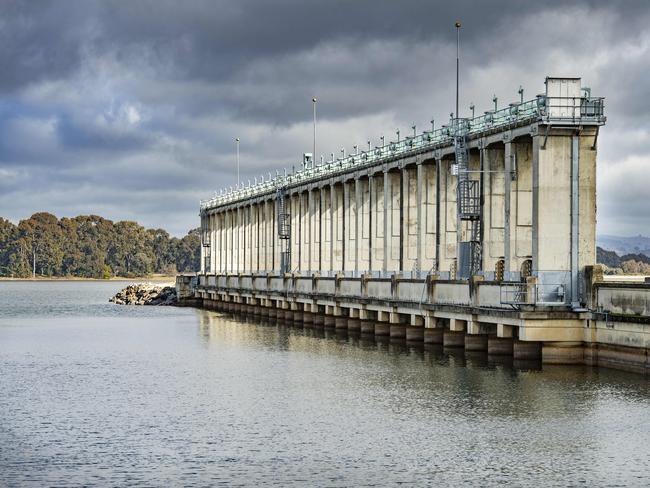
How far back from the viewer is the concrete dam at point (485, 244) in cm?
5062

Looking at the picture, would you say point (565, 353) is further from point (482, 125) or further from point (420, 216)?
point (420, 216)

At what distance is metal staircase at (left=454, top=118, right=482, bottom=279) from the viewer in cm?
6228

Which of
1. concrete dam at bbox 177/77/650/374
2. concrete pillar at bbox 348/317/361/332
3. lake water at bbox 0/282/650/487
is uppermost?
concrete dam at bbox 177/77/650/374

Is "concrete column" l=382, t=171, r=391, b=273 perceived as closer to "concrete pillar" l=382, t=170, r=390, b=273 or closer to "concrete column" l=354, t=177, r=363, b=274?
"concrete pillar" l=382, t=170, r=390, b=273

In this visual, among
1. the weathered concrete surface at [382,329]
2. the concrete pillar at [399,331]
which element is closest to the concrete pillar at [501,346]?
the concrete pillar at [399,331]

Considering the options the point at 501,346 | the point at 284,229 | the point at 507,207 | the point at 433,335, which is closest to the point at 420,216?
the point at 433,335

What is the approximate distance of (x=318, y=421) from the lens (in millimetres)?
38969

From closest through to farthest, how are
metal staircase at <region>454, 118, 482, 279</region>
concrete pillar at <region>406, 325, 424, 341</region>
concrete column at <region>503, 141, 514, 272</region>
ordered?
1. concrete column at <region>503, 141, 514, 272</region>
2. metal staircase at <region>454, 118, 482, 279</region>
3. concrete pillar at <region>406, 325, 424, 341</region>

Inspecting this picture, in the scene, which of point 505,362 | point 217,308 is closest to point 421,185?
point 505,362

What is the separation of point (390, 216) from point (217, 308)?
52023 millimetres

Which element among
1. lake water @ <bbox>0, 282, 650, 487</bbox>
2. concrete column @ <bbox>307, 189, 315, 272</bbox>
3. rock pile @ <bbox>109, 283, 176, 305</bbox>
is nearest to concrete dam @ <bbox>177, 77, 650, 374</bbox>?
lake water @ <bbox>0, 282, 650, 487</bbox>

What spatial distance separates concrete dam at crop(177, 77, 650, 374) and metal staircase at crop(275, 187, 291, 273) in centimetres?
1136

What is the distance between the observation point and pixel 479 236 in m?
62.8

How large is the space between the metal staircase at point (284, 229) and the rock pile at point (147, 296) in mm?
36807
